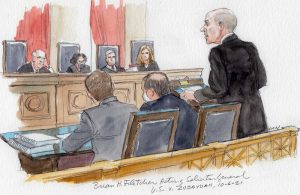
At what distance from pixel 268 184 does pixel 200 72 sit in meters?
0.83

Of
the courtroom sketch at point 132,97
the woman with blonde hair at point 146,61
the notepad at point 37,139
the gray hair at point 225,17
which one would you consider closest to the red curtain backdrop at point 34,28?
the courtroom sketch at point 132,97

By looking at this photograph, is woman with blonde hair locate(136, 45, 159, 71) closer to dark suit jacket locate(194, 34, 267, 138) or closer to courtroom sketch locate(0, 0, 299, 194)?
courtroom sketch locate(0, 0, 299, 194)

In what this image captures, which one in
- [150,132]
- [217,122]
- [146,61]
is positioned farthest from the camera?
[146,61]

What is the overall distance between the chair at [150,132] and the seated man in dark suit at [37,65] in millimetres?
619

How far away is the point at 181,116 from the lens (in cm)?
251

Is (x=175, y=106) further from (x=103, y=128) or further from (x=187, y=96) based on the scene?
(x=103, y=128)

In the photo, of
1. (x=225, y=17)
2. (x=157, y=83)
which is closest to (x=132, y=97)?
(x=157, y=83)

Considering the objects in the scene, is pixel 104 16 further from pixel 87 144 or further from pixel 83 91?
pixel 87 144

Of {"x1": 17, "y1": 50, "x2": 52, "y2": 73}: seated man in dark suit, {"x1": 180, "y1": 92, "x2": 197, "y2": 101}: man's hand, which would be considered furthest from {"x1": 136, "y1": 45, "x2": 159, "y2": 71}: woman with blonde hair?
{"x1": 17, "y1": 50, "x2": 52, "y2": 73}: seated man in dark suit

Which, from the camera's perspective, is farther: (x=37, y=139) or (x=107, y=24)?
(x=107, y=24)

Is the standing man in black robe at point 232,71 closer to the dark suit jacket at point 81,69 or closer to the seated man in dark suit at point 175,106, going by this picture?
the seated man in dark suit at point 175,106

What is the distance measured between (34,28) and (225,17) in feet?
3.77

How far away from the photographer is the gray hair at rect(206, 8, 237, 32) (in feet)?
9.14

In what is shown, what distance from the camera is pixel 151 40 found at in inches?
107
